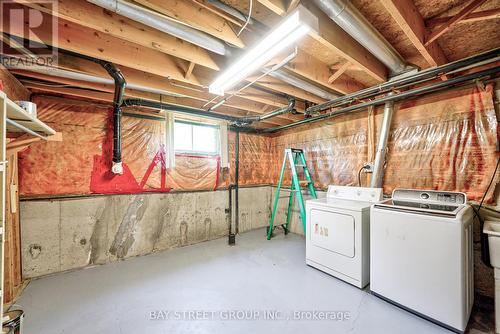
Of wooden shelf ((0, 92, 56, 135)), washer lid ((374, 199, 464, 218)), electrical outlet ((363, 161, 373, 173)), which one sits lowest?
washer lid ((374, 199, 464, 218))

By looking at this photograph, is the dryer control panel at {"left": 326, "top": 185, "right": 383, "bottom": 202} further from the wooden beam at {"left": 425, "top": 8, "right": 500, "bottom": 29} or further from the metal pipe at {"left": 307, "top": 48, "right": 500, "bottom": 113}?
the wooden beam at {"left": 425, "top": 8, "right": 500, "bottom": 29}

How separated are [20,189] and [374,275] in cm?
417

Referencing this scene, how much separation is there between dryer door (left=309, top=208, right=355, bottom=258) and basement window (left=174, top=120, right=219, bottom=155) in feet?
7.36

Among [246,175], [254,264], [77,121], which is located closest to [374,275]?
[254,264]

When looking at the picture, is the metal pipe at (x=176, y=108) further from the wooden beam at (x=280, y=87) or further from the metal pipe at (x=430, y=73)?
the metal pipe at (x=430, y=73)

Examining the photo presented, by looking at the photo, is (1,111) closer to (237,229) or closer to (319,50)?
(319,50)

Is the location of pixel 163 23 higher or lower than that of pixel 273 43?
higher

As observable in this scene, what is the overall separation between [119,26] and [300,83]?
1.78 m

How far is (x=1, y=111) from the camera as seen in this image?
0.98m

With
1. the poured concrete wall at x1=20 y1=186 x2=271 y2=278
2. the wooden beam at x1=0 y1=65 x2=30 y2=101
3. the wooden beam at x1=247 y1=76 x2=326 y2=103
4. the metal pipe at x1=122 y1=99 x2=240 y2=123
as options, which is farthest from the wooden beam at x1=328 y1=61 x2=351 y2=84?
the wooden beam at x1=0 y1=65 x2=30 y2=101

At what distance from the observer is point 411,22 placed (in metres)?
1.41

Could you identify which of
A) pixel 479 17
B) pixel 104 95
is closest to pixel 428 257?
pixel 479 17

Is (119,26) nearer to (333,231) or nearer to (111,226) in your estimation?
(111,226)

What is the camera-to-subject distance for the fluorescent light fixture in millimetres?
1163
